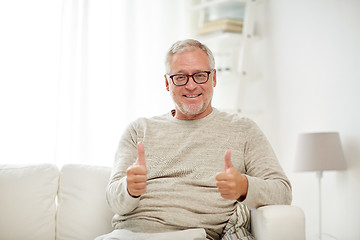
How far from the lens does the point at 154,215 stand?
174 centimetres

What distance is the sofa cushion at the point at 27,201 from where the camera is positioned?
1987 millimetres

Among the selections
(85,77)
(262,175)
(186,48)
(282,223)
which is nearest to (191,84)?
(186,48)

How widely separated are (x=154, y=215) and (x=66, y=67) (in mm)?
1575

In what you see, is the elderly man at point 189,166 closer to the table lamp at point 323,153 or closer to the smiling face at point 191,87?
the smiling face at point 191,87

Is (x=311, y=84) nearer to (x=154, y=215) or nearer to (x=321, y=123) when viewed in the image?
(x=321, y=123)

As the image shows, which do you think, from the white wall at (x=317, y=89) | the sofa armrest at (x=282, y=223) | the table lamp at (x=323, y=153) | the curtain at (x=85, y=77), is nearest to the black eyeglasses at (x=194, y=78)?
the sofa armrest at (x=282, y=223)

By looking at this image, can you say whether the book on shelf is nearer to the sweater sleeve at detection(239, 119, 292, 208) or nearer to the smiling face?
the smiling face

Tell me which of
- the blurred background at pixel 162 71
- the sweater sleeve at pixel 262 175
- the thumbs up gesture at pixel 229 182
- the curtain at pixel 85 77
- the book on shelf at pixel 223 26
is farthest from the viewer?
the book on shelf at pixel 223 26

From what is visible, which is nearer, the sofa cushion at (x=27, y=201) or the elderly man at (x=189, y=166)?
the elderly man at (x=189, y=166)

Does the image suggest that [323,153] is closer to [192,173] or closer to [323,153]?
[323,153]

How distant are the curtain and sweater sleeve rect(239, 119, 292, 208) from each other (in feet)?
4.84

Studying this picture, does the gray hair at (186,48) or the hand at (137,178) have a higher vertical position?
the gray hair at (186,48)

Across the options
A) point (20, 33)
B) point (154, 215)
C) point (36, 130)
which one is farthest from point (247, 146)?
point (20, 33)

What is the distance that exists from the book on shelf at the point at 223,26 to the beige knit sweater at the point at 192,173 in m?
1.34
